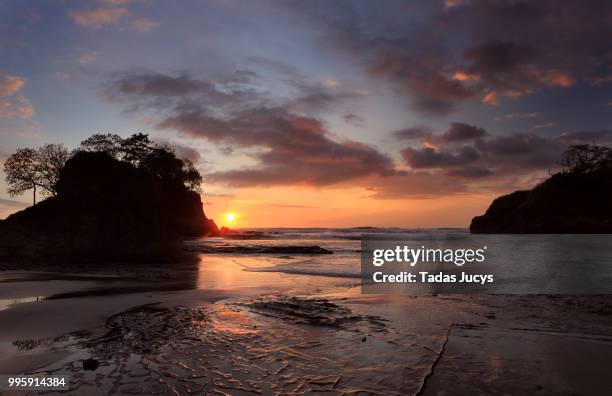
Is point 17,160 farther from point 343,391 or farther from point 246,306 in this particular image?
point 343,391

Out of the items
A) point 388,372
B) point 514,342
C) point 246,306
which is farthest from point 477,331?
point 246,306

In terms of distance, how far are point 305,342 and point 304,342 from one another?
0.01 meters

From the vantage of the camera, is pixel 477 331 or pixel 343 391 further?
pixel 477 331

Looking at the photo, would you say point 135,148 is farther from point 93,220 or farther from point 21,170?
point 93,220

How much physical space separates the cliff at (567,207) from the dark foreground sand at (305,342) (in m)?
55.1

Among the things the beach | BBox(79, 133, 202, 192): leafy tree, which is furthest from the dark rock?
BBox(79, 133, 202, 192): leafy tree

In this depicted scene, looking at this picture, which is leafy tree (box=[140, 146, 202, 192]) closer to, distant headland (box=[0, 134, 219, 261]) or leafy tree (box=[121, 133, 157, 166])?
leafy tree (box=[121, 133, 157, 166])

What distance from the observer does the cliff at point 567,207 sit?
5262 centimetres

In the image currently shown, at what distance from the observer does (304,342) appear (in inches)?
206

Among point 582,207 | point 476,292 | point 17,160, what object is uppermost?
point 17,160

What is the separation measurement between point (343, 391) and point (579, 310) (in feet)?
22.1

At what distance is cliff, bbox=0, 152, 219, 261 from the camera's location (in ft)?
49.7

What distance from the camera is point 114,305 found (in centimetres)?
733

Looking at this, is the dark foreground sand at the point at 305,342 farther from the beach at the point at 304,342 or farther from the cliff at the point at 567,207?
the cliff at the point at 567,207
